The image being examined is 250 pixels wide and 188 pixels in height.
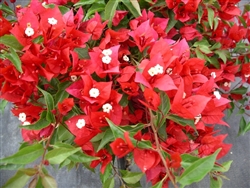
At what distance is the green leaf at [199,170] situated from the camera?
17.4 inches

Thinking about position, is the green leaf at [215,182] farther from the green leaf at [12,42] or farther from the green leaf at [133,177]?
the green leaf at [12,42]

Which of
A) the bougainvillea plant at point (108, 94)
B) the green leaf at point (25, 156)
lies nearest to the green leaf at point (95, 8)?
the bougainvillea plant at point (108, 94)

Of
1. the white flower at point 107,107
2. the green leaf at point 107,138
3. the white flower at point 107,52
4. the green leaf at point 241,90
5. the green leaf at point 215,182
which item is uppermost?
the white flower at point 107,52

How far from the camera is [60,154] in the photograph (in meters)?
0.49

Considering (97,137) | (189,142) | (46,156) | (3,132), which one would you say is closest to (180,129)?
(189,142)

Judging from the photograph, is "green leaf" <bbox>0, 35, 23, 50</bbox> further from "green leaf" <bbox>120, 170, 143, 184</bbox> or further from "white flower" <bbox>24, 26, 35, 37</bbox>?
"green leaf" <bbox>120, 170, 143, 184</bbox>

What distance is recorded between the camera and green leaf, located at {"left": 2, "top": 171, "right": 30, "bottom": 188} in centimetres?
47

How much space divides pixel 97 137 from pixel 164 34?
0.96 ft

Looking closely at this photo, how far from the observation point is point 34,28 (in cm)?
60

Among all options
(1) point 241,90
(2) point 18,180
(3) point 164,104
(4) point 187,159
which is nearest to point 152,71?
(3) point 164,104

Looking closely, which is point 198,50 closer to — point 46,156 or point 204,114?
point 204,114

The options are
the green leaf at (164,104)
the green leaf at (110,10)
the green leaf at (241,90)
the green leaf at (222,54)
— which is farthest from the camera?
the green leaf at (241,90)

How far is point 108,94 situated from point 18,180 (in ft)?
0.69

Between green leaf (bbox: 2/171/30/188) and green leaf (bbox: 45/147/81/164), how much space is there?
0.14 ft
